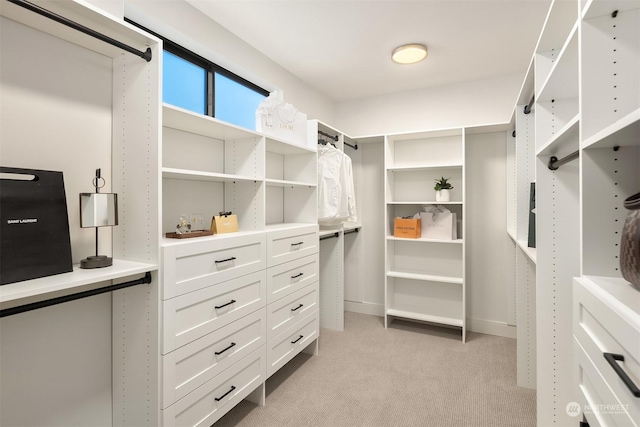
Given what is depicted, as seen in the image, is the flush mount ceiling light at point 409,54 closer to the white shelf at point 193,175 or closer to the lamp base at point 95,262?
the white shelf at point 193,175

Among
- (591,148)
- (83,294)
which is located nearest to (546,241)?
(591,148)

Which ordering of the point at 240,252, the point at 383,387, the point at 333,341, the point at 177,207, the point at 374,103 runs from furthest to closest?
the point at 374,103
the point at 333,341
the point at 383,387
the point at 177,207
the point at 240,252

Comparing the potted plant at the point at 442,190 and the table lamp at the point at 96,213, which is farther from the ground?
the potted plant at the point at 442,190

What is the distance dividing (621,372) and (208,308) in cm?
157

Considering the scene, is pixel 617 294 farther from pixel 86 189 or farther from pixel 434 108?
pixel 434 108

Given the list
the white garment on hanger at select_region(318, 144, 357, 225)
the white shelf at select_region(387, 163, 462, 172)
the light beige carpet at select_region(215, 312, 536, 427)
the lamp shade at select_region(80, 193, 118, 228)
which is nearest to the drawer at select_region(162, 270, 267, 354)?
the lamp shade at select_region(80, 193, 118, 228)

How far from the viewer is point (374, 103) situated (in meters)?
3.82

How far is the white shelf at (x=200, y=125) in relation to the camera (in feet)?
5.38

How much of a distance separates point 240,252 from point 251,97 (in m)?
1.60

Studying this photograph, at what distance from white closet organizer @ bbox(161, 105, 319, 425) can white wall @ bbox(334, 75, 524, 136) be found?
4.42ft

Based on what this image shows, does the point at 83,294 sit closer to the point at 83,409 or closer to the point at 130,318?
the point at 130,318

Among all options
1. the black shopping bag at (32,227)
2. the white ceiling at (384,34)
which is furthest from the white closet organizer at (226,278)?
the white ceiling at (384,34)

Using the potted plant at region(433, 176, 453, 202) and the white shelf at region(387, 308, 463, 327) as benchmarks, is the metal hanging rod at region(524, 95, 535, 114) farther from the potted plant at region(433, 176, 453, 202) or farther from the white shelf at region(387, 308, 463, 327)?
the white shelf at region(387, 308, 463, 327)

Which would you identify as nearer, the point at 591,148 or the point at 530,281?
the point at 591,148
